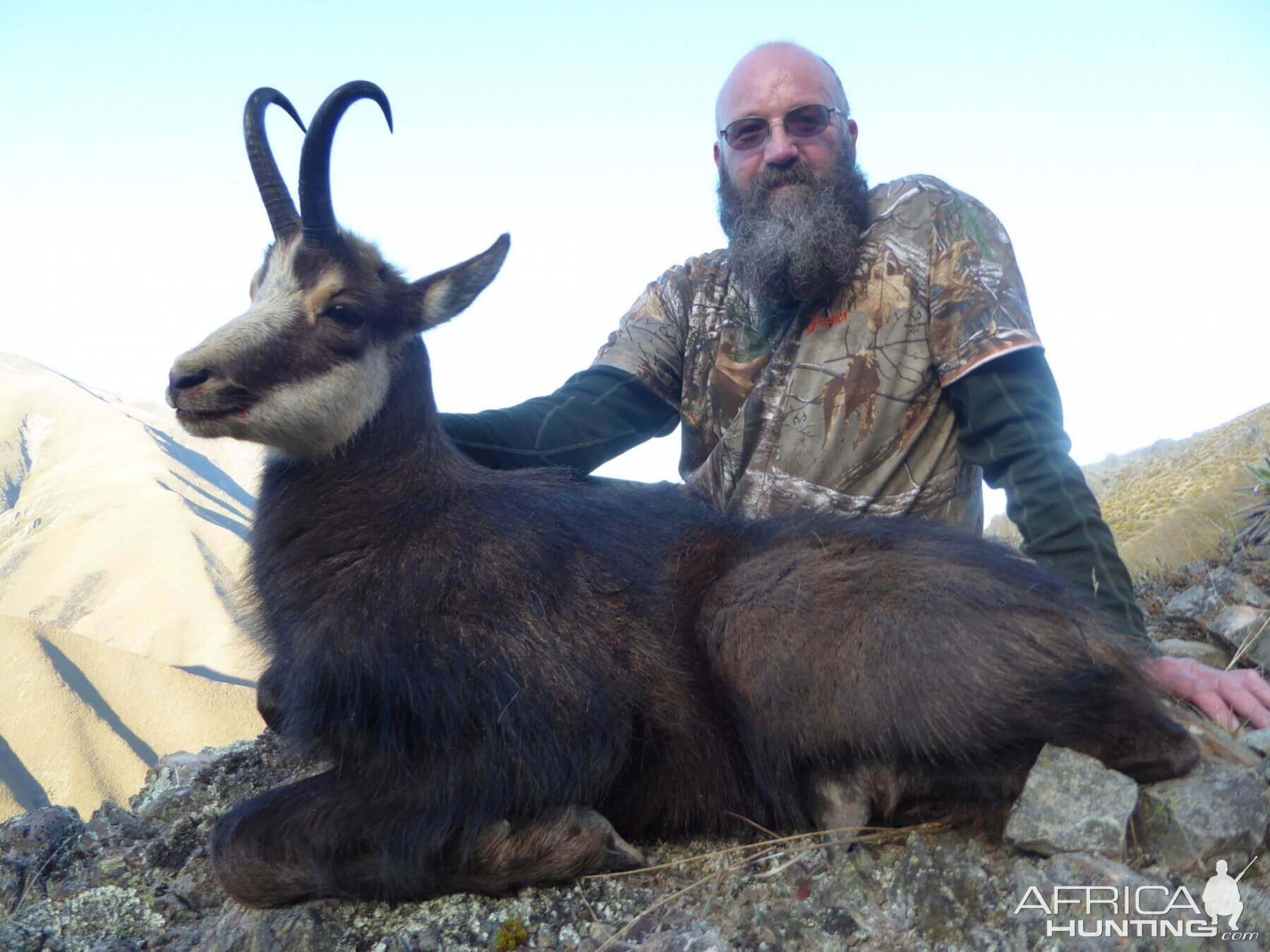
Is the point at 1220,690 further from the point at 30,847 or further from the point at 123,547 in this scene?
the point at 123,547

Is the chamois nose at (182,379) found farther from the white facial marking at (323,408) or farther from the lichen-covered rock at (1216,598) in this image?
the lichen-covered rock at (1216,598)

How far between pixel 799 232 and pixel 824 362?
0.68 metres

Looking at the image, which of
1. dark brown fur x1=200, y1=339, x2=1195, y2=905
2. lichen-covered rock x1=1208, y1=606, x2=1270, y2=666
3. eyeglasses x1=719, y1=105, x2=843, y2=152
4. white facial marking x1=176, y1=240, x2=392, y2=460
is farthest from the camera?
eyeglasses x1=719, y1=105, x2=843, y2=152

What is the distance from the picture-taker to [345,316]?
11.6 ft

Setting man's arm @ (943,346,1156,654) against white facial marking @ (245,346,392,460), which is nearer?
white facial marking @ (245,346,392,460)

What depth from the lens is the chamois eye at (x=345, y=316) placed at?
11.5ft

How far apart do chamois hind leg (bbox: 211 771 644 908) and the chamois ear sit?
6.23 feet

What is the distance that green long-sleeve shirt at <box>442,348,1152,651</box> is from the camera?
359cm

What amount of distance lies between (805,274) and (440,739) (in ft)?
9.96

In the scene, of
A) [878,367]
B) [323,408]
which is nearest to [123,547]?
[323,408]

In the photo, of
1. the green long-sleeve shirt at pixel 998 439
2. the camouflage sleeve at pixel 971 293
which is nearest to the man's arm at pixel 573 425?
the green long-sleeve shirt at pixel 998 439

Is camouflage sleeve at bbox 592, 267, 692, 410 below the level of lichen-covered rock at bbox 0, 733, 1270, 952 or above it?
above

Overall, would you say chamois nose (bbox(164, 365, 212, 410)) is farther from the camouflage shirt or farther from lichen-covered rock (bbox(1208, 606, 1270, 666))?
lichen-covered rock (bbox(1208, 606, 1270, 666))

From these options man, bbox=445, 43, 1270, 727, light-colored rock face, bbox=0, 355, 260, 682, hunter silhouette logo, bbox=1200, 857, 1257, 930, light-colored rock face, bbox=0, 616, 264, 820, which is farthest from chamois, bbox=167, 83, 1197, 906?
light-colored rock face, bbox=0, 355, 260, 682
